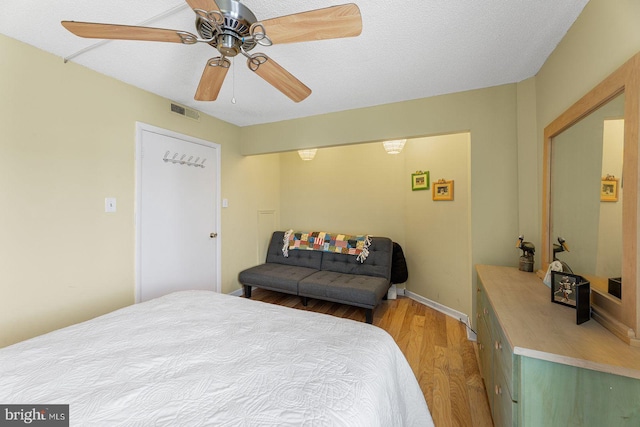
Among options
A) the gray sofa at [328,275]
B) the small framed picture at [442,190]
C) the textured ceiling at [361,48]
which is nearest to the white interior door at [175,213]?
the textured ceiling at [361,48]

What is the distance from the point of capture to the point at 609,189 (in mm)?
1084

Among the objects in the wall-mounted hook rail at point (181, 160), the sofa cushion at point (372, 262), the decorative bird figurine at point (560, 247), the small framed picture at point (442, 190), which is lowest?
the sofa cushion at point (372, 262)

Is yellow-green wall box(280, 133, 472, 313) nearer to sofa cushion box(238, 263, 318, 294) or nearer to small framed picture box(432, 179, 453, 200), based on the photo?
small framed picture box(432, 179, 453, 200)

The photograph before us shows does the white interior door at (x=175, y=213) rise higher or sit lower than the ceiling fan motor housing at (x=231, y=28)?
lower

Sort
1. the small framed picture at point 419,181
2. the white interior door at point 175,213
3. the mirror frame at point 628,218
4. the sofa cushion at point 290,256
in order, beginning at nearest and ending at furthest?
the mirror frame at point 628,218 → the white interior door at point 175,213 → the small framed picture at point 419,181 → the sofa cushion at point 290,256

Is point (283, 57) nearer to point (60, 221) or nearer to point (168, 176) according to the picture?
point (168, 176)

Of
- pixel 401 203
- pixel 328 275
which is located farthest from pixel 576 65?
pixel 328 275

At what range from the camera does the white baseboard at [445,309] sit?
92.7 inches

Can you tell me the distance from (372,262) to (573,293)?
207 cm

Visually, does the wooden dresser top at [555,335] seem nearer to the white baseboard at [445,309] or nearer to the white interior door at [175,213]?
the white baseboard at [445,309]

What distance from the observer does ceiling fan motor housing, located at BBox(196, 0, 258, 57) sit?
1.04m

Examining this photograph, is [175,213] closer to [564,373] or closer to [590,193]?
[564,373]

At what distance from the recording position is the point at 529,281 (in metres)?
1.67

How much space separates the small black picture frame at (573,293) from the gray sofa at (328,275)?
60.3 inches
